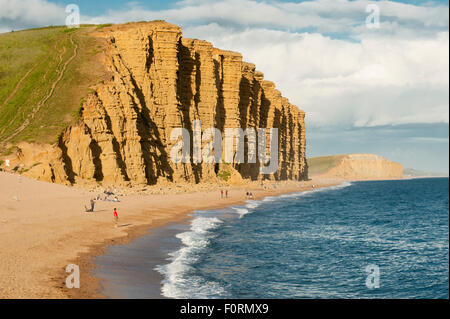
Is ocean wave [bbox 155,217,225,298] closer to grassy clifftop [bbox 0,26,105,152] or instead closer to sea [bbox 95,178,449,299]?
sea [bbox 95,178,449,299]

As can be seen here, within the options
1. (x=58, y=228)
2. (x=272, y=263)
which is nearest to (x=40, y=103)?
(x=58, y=228)

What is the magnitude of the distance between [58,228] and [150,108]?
155 feet

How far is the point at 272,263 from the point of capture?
24.8m

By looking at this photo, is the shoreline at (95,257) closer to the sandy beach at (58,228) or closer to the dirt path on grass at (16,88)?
the sandy beach at (58,228)

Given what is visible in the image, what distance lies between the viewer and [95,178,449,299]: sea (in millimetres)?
18234

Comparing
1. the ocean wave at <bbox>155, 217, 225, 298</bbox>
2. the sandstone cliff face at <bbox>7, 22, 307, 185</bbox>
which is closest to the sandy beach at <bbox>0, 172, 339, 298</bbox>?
the ocean wave at <bbox>155, 217, 225, 298</bbox>

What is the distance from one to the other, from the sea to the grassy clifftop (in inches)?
1094

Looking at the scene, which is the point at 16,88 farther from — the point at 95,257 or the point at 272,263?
the point at 272,263

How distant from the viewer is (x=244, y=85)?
99.4 meters

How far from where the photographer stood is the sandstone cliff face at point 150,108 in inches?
2163
